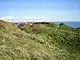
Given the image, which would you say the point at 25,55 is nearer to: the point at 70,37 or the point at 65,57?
the point at 65,57

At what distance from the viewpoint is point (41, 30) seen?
4472 cm

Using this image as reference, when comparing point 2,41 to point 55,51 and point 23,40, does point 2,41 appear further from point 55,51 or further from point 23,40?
point 55,51

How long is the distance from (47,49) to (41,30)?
11.2m

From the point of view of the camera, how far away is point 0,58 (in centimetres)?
2555

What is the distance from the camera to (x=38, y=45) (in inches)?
1351

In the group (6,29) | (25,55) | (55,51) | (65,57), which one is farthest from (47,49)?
(6,29)

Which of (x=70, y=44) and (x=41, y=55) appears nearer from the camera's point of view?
(x=41, y=55)

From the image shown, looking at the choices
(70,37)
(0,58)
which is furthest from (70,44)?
(0,58)

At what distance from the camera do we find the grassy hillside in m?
28.6

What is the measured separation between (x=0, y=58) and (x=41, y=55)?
24.1 feet

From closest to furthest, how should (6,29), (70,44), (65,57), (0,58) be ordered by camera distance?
(0,58)
(65,57)
(6,29)
(70,44)

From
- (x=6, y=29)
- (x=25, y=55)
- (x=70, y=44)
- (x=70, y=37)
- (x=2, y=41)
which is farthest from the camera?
(x=70, y=37)

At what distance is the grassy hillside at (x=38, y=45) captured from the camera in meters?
28.6

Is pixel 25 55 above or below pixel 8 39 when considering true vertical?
below
